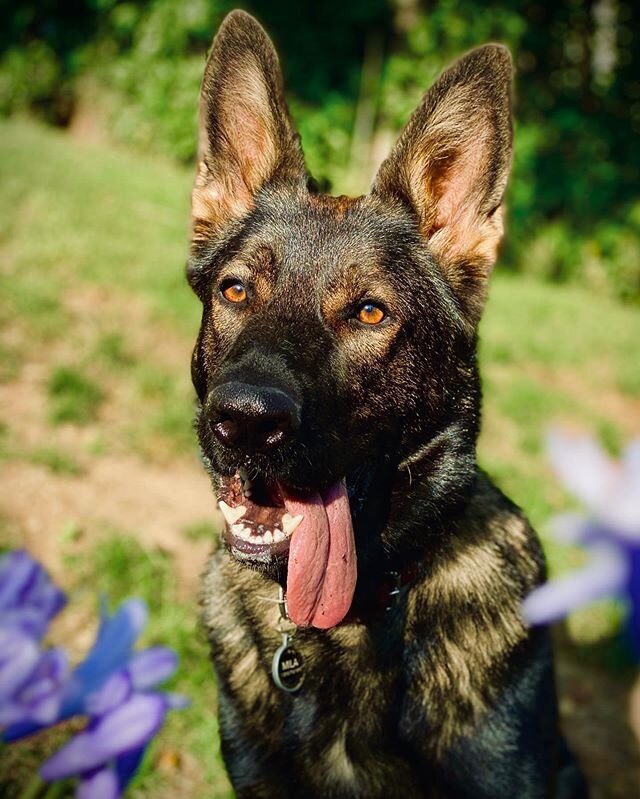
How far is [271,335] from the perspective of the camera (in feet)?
6.51

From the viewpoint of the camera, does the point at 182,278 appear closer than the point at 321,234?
No

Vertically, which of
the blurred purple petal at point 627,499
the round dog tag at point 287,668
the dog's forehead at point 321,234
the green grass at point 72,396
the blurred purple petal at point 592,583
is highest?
the blurred purple petal at point 627,499

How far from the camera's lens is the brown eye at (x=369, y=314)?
2174mm

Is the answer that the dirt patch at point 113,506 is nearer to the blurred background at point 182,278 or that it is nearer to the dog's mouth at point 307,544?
the blurred background at point 182,278

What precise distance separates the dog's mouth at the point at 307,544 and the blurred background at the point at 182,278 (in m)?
0.66

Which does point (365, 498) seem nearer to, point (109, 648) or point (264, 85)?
point (264, 85)

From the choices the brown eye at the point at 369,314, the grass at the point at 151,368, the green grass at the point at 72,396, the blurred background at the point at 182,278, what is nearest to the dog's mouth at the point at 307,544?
the brown eye at the point at 369,314

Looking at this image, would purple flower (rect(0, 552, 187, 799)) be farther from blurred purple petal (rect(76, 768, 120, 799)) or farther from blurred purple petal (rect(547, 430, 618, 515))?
blurred purple petal (rect(547, 430, 618, 515))

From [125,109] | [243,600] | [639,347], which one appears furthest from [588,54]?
[243,600]

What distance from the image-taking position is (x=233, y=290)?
7.50ft

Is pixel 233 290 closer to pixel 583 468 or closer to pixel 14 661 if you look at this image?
pixel 14 661

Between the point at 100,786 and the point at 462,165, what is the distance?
211cm

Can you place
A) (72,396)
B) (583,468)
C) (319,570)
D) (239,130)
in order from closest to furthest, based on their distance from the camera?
(583,468)
(319,570)
(239,130)
(72,396)

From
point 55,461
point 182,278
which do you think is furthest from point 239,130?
A: point 182,278
